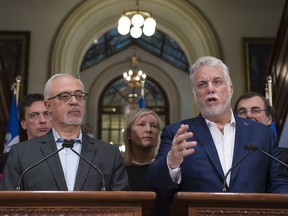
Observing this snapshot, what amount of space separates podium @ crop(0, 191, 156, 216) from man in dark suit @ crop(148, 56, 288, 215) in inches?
17.1

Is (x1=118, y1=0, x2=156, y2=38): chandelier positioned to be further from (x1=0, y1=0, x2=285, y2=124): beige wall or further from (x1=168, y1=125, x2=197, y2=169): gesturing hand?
(x1=168, y1=125, x2=197, y2=169): gesturing hand

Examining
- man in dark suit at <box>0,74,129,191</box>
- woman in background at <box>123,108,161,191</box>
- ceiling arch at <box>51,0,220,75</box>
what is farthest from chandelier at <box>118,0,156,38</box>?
man in dark suit at <box>0,74,129,191</box>

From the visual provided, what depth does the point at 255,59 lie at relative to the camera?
9125 mm

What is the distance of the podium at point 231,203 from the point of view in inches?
80.6

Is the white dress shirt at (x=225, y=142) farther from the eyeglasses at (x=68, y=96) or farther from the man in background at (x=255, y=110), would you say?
the man in background at (x=255, y=110)

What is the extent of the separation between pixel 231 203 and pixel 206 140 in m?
0.79

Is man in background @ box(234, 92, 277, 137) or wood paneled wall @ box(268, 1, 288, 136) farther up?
wood paneled wall @ box(268, 1, 288, 136)

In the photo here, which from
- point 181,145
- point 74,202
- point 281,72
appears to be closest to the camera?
point 74,202

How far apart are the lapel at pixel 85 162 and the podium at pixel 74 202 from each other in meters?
0.73

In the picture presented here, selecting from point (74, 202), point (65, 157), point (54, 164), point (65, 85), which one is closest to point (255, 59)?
point (65, 85)

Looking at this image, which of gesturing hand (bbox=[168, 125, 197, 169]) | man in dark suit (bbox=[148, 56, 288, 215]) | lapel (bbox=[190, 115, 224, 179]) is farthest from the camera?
lapel (bbox=[190, 115, 224, 179])

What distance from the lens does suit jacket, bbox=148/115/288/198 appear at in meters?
2.64

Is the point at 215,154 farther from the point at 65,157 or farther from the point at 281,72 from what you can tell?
the point at 281,72

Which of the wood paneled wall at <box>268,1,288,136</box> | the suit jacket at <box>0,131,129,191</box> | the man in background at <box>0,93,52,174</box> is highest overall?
the wood paneled wall at <box>268,1,288,136</box>
